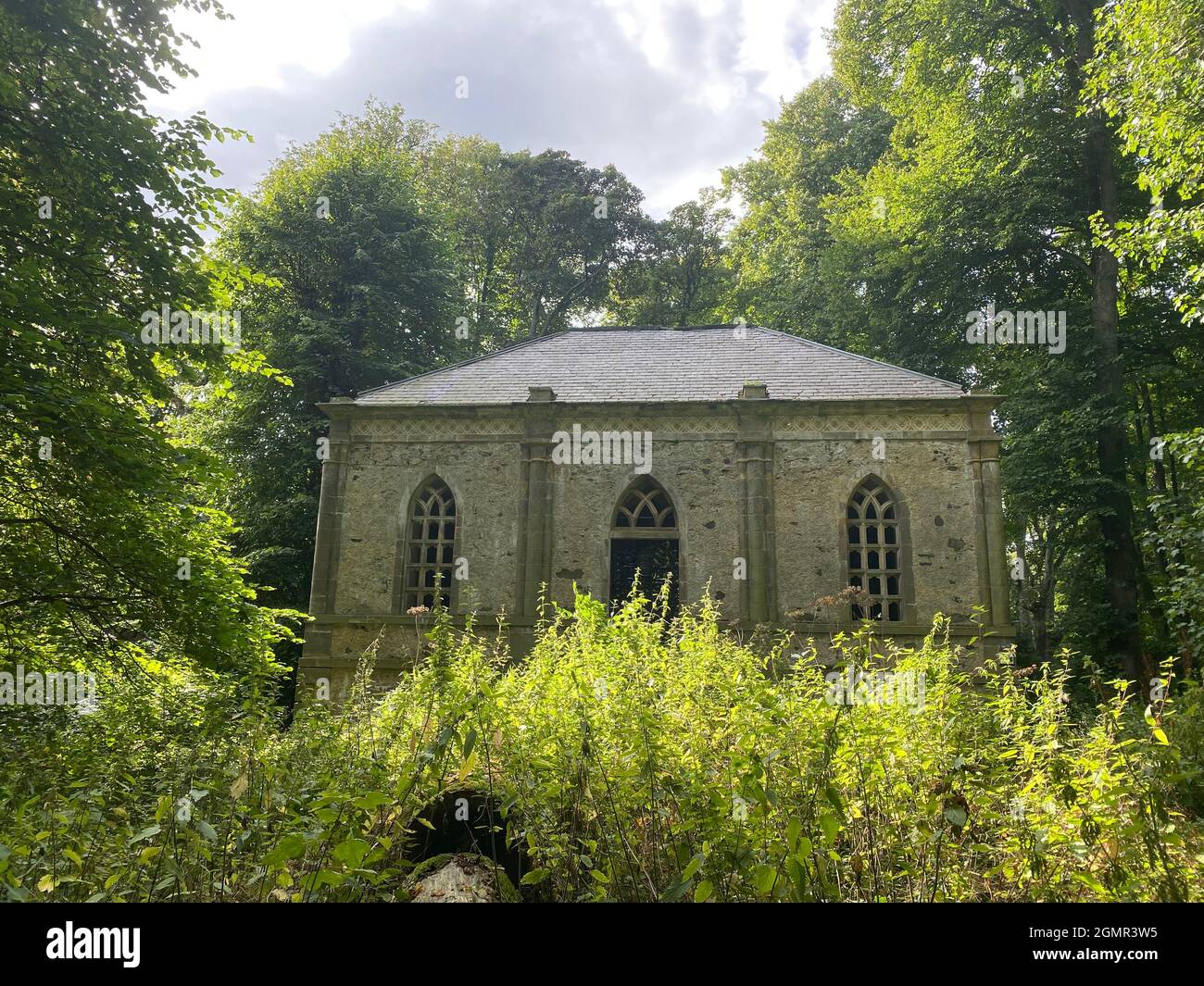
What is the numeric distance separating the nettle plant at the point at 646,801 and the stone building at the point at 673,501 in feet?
27.4

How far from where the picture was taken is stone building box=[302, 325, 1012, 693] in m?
13.5

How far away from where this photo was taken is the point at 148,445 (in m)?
6.96

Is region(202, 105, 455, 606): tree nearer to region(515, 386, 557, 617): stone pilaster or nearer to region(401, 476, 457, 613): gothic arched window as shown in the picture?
region(401, 476, 457, 613): gothic arched window

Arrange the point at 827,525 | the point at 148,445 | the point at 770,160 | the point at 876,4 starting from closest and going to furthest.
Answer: the point at 148,445 → the point at 827,525 → the point at 876,4 → the point at 770,160

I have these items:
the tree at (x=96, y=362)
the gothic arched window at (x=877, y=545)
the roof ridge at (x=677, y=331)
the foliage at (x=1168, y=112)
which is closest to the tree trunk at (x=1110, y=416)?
the roof ridge at (x=677, y=331)

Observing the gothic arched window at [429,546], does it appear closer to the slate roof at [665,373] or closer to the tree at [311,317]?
the slate roof at [665,373]

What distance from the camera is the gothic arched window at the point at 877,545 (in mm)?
13469

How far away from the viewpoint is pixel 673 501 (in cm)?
1417

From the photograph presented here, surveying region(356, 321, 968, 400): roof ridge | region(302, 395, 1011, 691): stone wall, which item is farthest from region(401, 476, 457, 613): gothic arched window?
region(356, 321, 968, 400): roof ridge

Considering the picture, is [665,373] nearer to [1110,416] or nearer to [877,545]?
[877,545]

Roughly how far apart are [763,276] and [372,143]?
1528 cm

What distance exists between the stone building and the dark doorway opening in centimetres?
158
